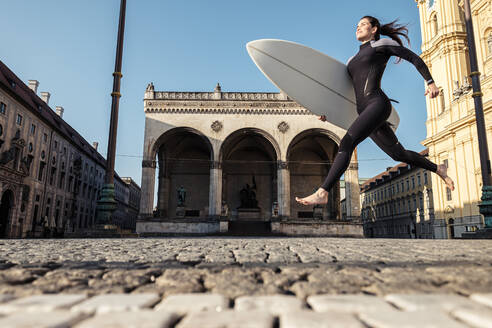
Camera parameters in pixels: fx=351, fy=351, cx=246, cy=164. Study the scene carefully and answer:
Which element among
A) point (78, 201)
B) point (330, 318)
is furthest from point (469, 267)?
point (78, 201)

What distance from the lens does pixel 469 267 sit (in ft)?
8.23

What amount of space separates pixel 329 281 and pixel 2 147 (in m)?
26.9

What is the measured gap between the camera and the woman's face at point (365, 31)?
5.02m

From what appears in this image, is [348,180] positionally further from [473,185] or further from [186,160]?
[186,160]

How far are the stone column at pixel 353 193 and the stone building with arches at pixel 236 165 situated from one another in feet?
0.24

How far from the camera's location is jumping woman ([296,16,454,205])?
443 centimetres

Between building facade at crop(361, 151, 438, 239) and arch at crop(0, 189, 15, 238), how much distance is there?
31.1 metres

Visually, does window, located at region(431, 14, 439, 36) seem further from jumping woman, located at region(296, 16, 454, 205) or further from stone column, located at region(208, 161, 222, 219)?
jumping woman, located at region(296, 16, 454, 205)

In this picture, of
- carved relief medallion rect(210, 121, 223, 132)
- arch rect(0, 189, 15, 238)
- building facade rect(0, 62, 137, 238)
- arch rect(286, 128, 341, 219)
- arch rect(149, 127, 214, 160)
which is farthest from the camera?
arch rect(286, 128, 341, 219)

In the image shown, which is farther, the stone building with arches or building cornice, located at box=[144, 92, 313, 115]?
building cornice, located at box=[144, 92, 313, 115]

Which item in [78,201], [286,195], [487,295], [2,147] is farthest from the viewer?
[78,201]

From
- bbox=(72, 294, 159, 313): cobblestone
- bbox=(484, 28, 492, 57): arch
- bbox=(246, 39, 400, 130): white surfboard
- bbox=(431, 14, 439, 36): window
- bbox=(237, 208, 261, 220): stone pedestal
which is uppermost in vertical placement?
bbox=(431, 14, 439, 36): window

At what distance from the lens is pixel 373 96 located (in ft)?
15.0

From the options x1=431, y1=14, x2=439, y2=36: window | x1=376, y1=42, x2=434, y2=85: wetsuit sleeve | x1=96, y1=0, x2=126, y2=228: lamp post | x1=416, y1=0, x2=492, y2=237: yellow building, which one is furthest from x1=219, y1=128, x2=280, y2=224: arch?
x1=376, y1=42, x2=434, y2=85: wetsuit sleeve
